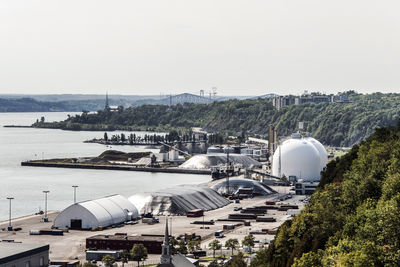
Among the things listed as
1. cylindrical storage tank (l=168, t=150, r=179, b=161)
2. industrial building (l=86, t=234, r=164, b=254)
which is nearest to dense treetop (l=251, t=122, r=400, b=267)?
industrial building (l=86, t=234, r=164, b=254)

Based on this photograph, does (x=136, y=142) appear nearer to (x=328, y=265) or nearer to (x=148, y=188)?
(x=148, y=188)

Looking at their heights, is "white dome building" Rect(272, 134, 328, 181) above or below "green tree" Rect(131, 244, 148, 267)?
above

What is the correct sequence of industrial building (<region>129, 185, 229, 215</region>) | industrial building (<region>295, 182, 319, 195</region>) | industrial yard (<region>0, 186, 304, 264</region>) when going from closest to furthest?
industrial yard (<region>0, 186, 304, 264</region>) → industrial building (<region>129, 185, 229, 215</region>) → industrial building (<region>295, 182, 319, 195</region>)

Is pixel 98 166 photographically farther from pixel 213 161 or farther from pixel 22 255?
pixel 22 255

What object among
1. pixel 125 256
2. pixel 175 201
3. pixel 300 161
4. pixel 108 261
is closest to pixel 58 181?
pixel 300 161

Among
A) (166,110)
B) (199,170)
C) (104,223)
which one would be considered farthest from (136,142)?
(104,223)

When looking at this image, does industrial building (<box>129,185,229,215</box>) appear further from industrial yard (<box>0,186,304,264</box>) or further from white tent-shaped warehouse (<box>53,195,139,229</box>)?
white tent-shaped warehouse (<box>53,195,139,229</box>)

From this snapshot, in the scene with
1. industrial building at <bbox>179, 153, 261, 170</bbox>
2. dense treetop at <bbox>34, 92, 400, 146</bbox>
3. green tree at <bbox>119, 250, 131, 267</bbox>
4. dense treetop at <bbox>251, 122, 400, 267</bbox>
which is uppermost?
dense treetop at <bbox>34, 92, 400, 146</bbox>

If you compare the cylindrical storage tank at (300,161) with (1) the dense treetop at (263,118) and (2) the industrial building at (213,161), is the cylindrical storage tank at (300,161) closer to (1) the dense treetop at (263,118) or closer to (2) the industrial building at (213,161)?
(2) the industrial building at (213,161)
